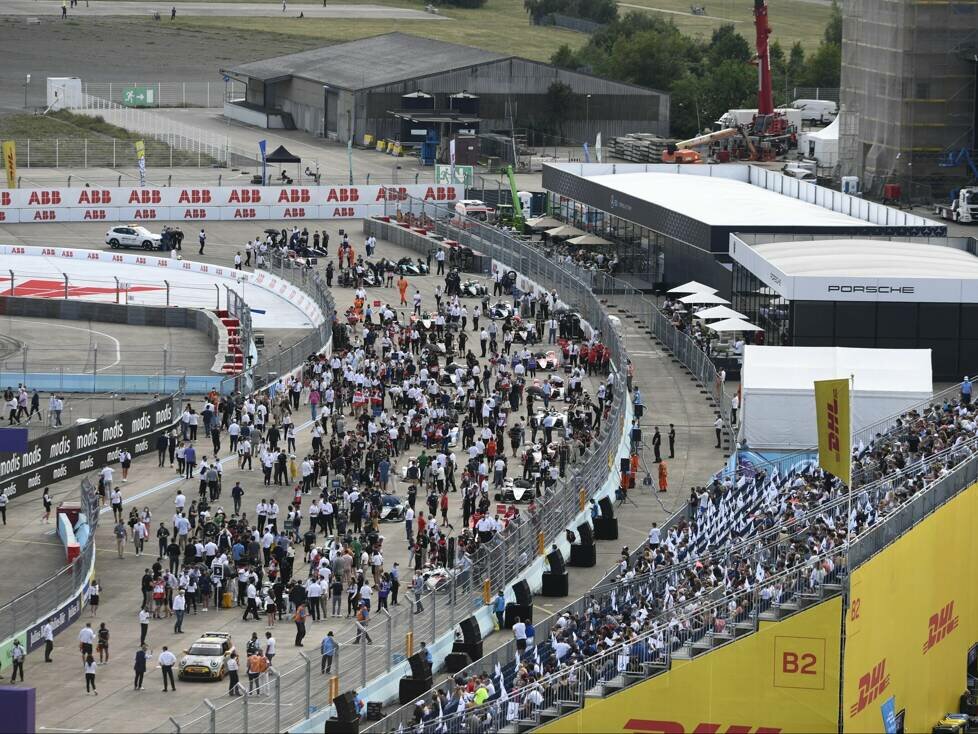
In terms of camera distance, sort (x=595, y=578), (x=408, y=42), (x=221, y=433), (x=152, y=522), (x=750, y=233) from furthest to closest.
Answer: (x=408, y=42)
(x=750, y=233)
(x=221, y=433)
(x=152, y=522)
(x=595, y=578)

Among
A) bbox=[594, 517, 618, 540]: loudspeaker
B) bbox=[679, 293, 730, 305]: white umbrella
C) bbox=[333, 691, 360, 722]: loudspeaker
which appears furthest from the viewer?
bbox=[679, 293, 730, 305]: white umbrella

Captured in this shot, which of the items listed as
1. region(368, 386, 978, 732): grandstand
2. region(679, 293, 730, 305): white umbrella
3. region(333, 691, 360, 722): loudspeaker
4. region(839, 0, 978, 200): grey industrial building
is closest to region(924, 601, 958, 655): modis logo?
region(368, 386, 978, 732): grandstand

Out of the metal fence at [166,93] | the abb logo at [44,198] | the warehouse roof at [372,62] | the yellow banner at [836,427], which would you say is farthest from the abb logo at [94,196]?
the yellow banner at [836,427]

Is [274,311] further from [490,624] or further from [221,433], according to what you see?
[490,624]

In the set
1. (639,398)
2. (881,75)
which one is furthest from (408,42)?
(639,398)

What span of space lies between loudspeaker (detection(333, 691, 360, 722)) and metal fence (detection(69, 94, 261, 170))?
253ft

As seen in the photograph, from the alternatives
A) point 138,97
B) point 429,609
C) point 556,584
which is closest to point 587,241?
point 556,584

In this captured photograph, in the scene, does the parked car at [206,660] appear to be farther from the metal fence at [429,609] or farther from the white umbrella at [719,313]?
the white umbrella at [719,313]

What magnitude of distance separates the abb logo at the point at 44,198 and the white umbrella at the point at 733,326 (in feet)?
126

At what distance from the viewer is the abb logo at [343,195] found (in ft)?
310

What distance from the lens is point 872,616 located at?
36250 millimetres

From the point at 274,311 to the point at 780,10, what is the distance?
13201 centimetres

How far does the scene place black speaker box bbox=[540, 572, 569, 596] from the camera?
43469 mm

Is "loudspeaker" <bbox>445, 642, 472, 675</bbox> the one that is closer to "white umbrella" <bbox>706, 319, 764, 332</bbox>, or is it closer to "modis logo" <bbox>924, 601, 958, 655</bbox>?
"modis logo" <bbox>924, 601, 958, 655</bbox>
